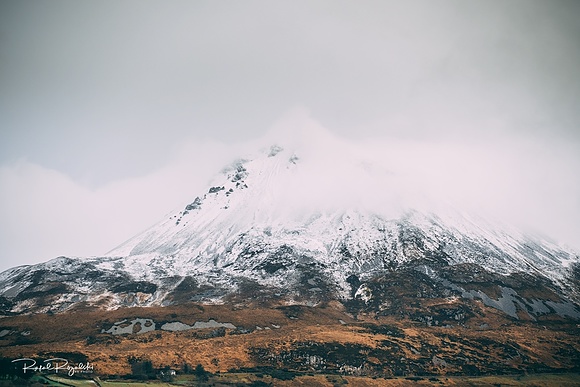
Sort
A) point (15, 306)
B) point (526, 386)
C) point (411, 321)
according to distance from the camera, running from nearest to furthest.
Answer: point (526, 386)
point (411, 321)
point (15, 306)

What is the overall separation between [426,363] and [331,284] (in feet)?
253

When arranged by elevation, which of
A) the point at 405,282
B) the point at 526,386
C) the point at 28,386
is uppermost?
the point at 405,282

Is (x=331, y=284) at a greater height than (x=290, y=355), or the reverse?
(x=331, y=284)

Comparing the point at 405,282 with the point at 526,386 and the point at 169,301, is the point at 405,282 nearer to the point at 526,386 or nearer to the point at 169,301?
the point at 526,386

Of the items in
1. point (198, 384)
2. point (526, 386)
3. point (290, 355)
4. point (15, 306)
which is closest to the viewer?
point (198, 384)

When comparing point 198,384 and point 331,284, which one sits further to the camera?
point 331,284

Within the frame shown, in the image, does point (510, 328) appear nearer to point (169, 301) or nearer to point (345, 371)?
point (345, 371)

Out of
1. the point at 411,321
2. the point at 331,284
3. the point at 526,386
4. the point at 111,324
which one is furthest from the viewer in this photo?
the point at 331,284

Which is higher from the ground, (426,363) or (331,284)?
(331,284)

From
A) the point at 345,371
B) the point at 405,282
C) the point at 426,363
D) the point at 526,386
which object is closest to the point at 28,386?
the point at 345,371

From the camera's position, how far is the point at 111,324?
429 feet

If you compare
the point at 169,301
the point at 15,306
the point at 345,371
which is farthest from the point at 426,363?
the point at 15,306

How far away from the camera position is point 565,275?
191 m

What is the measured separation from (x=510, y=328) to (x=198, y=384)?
105 m
